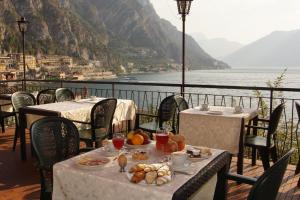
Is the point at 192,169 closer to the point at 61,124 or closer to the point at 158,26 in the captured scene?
the point at 61,124

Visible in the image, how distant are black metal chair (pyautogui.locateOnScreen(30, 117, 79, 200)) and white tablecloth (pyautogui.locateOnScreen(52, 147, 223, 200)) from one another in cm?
41

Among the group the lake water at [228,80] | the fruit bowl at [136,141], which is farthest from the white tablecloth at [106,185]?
the lake water at [228,80]

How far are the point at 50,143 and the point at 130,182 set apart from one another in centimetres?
111

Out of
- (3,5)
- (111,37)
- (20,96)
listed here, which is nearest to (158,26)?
(111,37)

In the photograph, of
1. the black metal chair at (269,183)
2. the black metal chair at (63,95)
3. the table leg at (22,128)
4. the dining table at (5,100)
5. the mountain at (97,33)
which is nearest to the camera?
the black metal chair at (269,183)

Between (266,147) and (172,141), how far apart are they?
75.1 inches

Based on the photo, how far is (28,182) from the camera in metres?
3.73

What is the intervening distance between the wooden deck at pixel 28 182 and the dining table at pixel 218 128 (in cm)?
42

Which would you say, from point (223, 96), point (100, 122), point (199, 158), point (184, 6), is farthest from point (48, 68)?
point (199, 158)

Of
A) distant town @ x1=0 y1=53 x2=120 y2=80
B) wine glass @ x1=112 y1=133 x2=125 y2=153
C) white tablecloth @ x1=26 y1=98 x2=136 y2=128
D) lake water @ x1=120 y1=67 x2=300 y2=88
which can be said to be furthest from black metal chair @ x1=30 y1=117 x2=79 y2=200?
distant town @ x1=0 y1=53 x2=120 y2=80

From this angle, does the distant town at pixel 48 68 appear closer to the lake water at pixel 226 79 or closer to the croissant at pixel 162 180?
the lake water at pixel 226 79

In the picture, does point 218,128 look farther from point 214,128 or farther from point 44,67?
point 44,67

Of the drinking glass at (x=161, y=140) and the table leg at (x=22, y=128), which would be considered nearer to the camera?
the drinking glass at (x=161, y=140)

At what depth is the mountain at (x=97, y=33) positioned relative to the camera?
67188 mm
